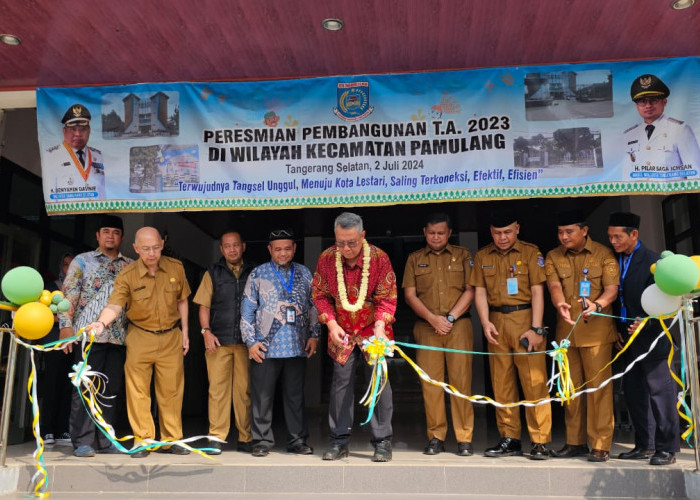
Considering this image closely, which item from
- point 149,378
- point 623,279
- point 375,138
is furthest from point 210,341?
point 623,279

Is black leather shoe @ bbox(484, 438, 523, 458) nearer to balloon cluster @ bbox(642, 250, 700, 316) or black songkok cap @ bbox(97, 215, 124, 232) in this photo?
balloon cluster @ bbox(642, 250, 700, 316)

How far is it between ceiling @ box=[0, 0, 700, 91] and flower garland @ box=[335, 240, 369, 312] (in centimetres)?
152

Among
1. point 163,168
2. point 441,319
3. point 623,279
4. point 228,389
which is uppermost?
point 163,168

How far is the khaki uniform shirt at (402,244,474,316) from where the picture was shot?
4770 mm

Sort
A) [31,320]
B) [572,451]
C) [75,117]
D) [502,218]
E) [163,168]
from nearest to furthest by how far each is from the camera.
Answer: [31,320] → [572,451] → [502,218] → [163,168] → [75,117]

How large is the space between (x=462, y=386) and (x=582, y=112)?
7.48 ft

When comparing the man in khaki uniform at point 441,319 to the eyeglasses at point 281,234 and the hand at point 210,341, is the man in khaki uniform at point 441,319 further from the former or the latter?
the hand at point 210,341

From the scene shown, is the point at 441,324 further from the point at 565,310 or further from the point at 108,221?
the point at 108,221

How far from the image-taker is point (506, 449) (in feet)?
14.4

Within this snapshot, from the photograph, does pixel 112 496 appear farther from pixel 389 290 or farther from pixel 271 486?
pixel 389 290

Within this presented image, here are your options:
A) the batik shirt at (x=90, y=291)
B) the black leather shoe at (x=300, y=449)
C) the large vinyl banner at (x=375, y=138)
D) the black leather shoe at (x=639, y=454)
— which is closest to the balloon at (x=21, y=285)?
the batik shirt at (x=90, y=291)

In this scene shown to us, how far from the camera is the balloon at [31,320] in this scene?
3.86 m

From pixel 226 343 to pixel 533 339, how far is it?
92.6 inches

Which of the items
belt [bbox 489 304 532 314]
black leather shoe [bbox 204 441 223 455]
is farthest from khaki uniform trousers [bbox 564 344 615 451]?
black leather shoe [bbox 204 441 223 455]
